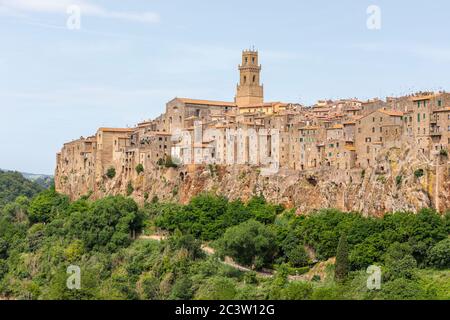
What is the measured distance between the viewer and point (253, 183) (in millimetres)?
71500

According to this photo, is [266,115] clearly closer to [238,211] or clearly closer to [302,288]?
[238,211]

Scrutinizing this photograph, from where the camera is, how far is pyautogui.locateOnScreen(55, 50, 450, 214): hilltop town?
59.9 m

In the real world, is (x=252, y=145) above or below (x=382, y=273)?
above

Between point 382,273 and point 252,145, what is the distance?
22.4 metres

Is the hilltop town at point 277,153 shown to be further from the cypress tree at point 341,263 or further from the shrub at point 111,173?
the cypress tree at point 341,263

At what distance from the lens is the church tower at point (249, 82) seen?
8925 centimetres

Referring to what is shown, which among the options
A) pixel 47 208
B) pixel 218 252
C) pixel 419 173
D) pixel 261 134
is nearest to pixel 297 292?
pixel 419 173

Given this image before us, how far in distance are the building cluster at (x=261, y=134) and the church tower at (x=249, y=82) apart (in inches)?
3.6

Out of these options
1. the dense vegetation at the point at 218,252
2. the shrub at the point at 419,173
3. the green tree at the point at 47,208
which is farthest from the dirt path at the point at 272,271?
the green tree at the point at 47,208

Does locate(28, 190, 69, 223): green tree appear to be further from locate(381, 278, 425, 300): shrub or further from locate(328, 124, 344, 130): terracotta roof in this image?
locate(381, 278, 425, 300): shrub

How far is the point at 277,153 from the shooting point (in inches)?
2817

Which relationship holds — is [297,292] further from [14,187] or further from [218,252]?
[14,187]

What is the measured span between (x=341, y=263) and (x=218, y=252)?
33.8ft
